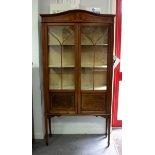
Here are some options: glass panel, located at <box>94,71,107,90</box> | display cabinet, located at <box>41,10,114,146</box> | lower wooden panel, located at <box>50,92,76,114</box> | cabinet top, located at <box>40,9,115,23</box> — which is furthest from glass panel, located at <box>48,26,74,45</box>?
lower wooden panel, located at <box>50,92,76,114</box>

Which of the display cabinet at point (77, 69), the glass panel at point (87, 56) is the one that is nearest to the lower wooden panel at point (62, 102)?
the display cabinet at point (77, 69)

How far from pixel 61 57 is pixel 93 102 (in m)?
0.75

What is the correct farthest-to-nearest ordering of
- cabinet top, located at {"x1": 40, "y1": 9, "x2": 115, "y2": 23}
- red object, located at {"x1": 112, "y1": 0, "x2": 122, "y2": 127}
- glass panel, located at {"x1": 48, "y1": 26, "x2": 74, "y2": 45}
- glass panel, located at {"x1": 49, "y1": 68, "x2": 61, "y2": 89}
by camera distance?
red object, located at {"x1": 112, "y1": 0, "x2": 122, "y2": 127} < glass panel, located at {"x1": 49, "y1": 68, "x2": 61, "y2": 89} < glass panel, located at {"x1": 48, "y1": 26, "x2": 74, "y2": 45} < cabinet top, located at {"x1": 40, "y1": 9, "x2": 115, "y2": 23}

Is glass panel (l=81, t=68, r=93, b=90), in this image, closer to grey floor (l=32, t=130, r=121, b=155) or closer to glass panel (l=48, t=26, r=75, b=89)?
glass panel (l=48, t=26, r=75, b=89)

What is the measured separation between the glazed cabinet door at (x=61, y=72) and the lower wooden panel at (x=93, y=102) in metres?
0.14

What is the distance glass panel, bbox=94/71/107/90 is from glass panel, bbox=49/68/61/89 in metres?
0.51

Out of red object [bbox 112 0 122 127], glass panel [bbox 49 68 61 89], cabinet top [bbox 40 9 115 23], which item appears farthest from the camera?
red object [bbox 112 0 122 127]

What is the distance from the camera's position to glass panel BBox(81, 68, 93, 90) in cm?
282

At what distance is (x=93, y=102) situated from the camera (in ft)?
9.23

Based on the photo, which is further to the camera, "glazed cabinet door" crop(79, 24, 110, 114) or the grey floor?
"glazed cabinet door" crop(79, 24, 110, 114)

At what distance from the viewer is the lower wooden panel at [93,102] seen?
2.80 m

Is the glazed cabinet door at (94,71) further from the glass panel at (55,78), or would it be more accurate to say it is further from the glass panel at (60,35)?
the glass panel at (55,78)
